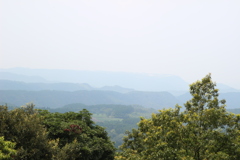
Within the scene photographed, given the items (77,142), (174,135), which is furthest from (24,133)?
(174,135)

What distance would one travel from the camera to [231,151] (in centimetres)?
1611

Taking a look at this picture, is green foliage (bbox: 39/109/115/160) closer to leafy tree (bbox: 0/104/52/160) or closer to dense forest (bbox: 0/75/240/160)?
dense forest (bbox: 0/75/240/160)

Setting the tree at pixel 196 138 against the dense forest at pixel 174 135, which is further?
the dense forest at pixel 174 135

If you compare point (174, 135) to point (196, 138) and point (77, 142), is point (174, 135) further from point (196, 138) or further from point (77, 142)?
point (77, 142)

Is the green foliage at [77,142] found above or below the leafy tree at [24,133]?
below

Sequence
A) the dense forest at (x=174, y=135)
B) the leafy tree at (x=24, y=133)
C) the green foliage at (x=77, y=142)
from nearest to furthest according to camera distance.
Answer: the dense forest at (x=174, y=135), the leafy tree at (x=24, y=133), the green foliage at (x=77, y=142)

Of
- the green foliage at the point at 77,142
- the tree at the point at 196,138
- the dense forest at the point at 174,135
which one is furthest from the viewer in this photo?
the green foliage at the point at 77,142

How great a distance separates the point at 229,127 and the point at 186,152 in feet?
18.3

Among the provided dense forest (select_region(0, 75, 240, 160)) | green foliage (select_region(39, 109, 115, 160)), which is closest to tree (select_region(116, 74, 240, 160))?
dense forest (select_region(0, 75, 240, 160))

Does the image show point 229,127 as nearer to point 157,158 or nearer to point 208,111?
point 208,111

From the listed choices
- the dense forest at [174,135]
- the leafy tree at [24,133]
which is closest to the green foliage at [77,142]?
the dense forest at [174,135]


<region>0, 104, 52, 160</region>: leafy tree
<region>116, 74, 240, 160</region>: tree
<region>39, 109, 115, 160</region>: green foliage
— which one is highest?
<region>116, 74, 240, 160</region>: tree

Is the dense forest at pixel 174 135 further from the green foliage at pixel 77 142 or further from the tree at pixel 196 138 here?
the green foliage at pixel 77 142

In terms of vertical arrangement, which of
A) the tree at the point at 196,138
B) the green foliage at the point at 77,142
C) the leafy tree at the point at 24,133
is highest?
the tree at the point at 196,138
